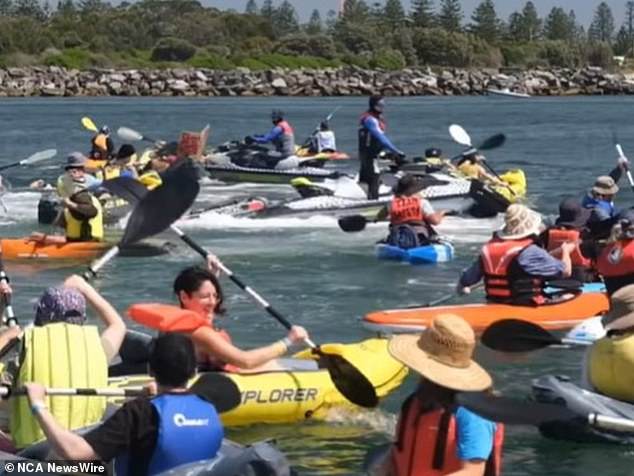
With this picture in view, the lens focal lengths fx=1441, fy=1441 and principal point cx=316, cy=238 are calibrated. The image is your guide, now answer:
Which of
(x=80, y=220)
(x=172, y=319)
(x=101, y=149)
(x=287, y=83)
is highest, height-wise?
(x=172, y=319)

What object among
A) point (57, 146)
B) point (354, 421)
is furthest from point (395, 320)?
point (57, 146)

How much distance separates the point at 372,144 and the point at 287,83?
5613cm

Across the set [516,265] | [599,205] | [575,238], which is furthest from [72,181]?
[516,265]

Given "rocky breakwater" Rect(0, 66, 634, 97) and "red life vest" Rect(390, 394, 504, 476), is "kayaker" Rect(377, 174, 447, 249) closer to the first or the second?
"red life vest" Rect(390, 394, 504, 476)

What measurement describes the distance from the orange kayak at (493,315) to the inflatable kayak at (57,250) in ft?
13.8

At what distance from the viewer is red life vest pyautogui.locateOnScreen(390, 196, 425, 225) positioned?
1370 centimetres

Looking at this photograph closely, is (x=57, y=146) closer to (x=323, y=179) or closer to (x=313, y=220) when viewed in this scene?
(x=323, y=179)

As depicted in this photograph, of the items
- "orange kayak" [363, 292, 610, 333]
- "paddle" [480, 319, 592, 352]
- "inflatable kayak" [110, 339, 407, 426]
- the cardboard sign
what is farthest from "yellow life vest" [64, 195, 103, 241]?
"paddle" [480, 319, 592, 352]

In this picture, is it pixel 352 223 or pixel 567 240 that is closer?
pixel 567 240

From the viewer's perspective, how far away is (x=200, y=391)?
20.8 ft

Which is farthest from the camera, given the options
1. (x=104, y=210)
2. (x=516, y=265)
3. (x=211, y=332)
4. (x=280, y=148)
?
(x=280, y=148)

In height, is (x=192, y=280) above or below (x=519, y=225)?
above

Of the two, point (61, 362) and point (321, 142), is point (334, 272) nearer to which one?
point (61, 362)

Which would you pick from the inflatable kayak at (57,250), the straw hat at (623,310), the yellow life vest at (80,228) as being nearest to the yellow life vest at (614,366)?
the straw hat at (623,310)
